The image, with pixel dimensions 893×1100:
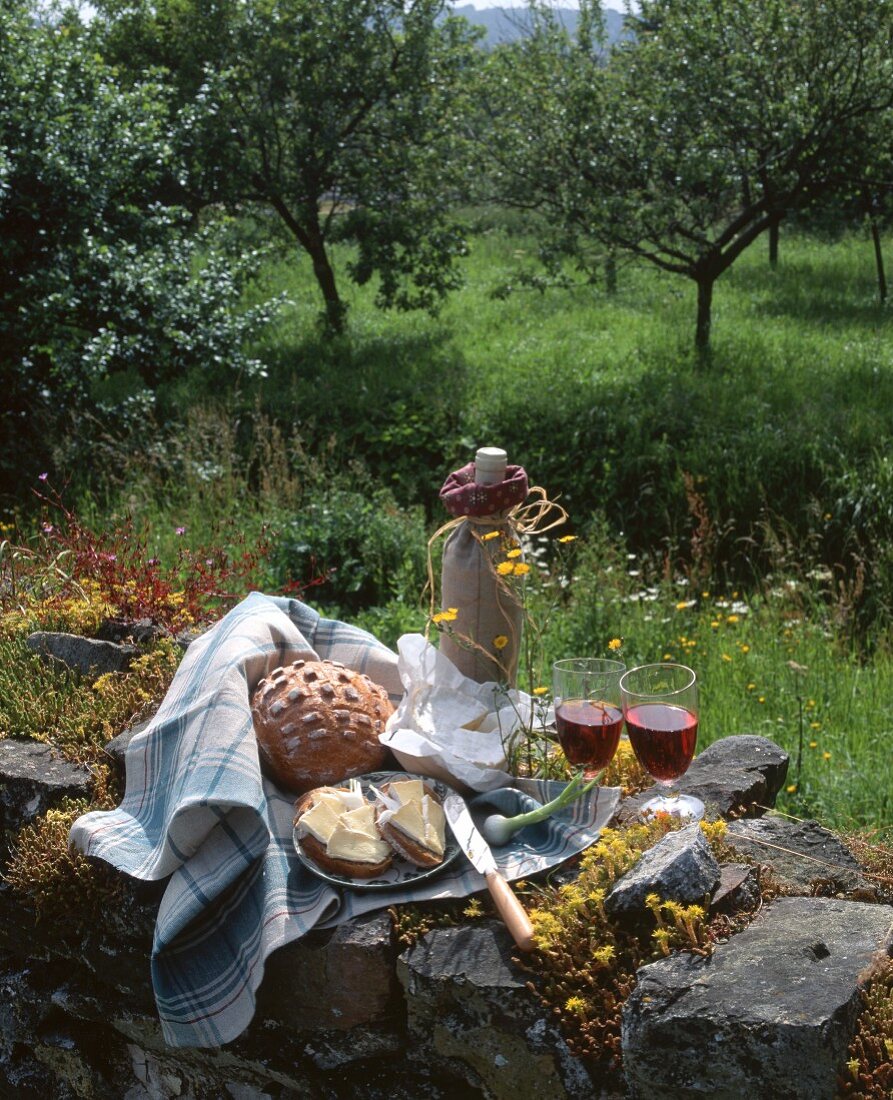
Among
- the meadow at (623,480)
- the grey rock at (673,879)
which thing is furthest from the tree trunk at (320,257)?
the grey rock at (673,879)

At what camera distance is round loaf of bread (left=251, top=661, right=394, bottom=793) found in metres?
2.62

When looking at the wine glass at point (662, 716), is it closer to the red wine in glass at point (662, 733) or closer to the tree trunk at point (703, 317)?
the red wine in glass at point (662, 733)

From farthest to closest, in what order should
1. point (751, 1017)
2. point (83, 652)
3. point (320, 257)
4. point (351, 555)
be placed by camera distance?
point (320, 257) < point (351, 555) < point (83, 652) < point (751, 1017)

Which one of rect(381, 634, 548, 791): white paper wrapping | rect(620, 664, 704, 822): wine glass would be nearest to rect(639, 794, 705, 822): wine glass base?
rect(620, 664, 704, 822): wine glass

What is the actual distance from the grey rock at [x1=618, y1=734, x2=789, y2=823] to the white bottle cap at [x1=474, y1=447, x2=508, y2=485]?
85 centimetres

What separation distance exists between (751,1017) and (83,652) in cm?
250

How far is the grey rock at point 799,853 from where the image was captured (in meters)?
2.37

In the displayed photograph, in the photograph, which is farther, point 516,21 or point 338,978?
point 516,21

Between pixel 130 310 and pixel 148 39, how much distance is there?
5.02m

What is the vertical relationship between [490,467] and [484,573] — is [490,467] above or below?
above

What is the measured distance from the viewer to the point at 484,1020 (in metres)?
2.15

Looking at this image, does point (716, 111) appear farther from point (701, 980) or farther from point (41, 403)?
point (701, 980)

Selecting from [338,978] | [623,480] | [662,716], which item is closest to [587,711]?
[662,716]

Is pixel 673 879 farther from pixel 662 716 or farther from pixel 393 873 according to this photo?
pixel 393 873
